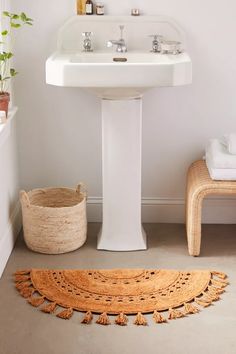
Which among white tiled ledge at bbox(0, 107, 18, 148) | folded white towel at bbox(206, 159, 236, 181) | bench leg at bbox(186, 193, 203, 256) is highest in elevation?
white tiled ledge at bbox(0, 107, 18, 148)

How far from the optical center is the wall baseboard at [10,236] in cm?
342

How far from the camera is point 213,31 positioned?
12.3ft

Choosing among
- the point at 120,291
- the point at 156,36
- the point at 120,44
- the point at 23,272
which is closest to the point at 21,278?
the point at 23,272

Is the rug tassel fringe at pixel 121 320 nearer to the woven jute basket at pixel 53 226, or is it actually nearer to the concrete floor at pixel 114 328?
the concrete floor at pixel 114 328

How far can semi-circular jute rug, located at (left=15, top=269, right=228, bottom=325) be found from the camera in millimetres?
3029

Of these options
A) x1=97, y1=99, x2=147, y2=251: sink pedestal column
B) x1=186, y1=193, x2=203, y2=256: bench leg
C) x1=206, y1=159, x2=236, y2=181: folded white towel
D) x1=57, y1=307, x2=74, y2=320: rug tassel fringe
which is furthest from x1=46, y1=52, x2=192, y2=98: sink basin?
x1=57, y1=307, x2=74, y2=320: rug tassel fringe

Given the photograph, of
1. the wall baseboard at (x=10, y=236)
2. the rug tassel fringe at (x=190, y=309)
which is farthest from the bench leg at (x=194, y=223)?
the wall baseboard at (x=10, y=236)

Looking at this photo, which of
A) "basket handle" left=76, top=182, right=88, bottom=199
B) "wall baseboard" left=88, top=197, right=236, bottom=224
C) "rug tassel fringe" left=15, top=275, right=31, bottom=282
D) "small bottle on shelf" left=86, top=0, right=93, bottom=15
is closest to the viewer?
"rug tassel fringe" left=15, top=275, right=31, bottom=282

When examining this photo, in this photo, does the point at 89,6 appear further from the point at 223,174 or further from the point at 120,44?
the point at 223,174

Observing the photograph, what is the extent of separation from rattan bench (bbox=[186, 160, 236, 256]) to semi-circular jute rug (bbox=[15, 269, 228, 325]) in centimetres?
20

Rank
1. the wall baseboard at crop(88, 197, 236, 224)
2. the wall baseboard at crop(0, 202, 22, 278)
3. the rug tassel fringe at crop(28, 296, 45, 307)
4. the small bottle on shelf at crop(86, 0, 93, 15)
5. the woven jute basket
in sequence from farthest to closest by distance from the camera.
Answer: the wall baseboard at crop(88, 197, 236, 224)
the small bottle on shelf at crop(86, 0, 93, 15)
the woven jute basket
the wall baseboard at crop(0, 202, 22, 278)
the rug tassel fringe at crop(28, 296, 45, 307)

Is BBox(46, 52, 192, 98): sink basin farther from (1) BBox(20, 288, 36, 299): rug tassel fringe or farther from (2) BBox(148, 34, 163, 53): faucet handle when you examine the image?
(1) BBox(20, 288, 36, 299): rug tassel fringe

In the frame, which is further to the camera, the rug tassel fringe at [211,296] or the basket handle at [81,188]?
the basket handle at [81,188]

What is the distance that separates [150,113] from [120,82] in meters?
0.70
